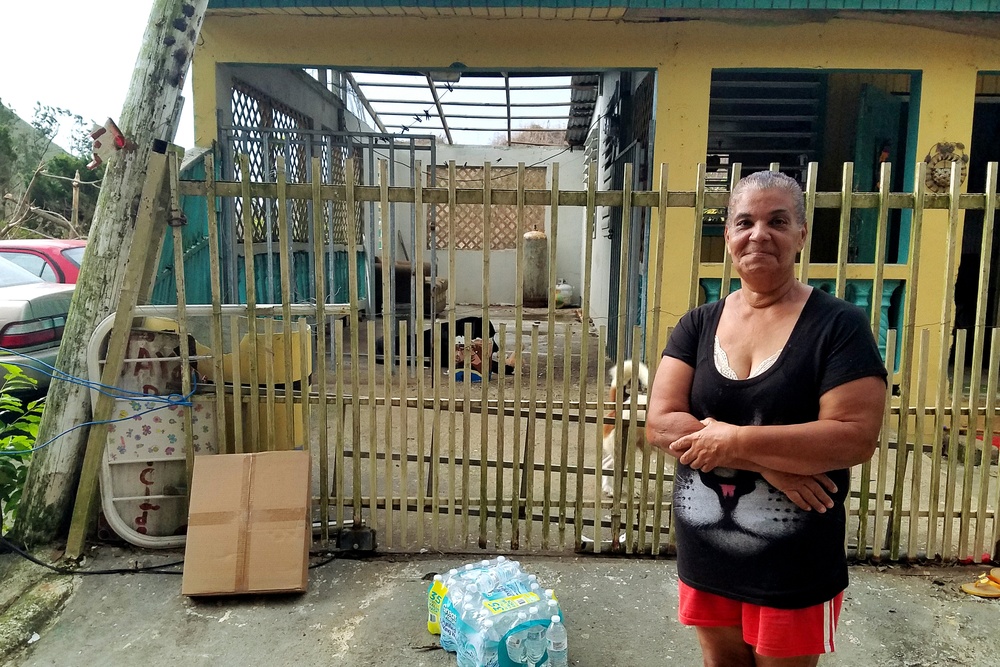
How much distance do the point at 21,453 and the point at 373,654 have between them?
1967 millimetres

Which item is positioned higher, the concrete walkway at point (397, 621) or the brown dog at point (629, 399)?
the brown dog at point (629, 399)

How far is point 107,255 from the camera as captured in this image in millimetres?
3279

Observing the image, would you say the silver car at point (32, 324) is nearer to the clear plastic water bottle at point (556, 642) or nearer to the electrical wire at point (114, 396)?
the electrical wire at point (114, 396)

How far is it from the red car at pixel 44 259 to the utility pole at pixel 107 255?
3.24 meters

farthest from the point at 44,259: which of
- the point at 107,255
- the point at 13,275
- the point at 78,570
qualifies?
the point at 78,570

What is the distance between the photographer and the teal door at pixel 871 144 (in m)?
6.36

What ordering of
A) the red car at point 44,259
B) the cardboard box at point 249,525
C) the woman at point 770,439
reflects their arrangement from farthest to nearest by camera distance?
the red car at point 44,259 < the cardboard box at point 249,525 < the woman at point 770,439

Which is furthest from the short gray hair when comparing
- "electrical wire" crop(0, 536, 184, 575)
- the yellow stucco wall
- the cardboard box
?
the yellow stucco wall

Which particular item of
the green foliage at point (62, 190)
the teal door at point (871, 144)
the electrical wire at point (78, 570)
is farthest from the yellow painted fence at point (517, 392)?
the green foliage at point (62, 190)

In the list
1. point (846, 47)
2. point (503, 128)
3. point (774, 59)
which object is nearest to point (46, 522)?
point (774, 59)

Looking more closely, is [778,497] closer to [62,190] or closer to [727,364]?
[727,364]

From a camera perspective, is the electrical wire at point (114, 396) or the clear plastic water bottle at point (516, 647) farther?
the electrical wire at point (114, 396)

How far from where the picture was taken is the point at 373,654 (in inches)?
104

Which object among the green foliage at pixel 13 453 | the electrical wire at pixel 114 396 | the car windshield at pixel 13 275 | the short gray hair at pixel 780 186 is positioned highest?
the short gray hair at pixel 780 186
